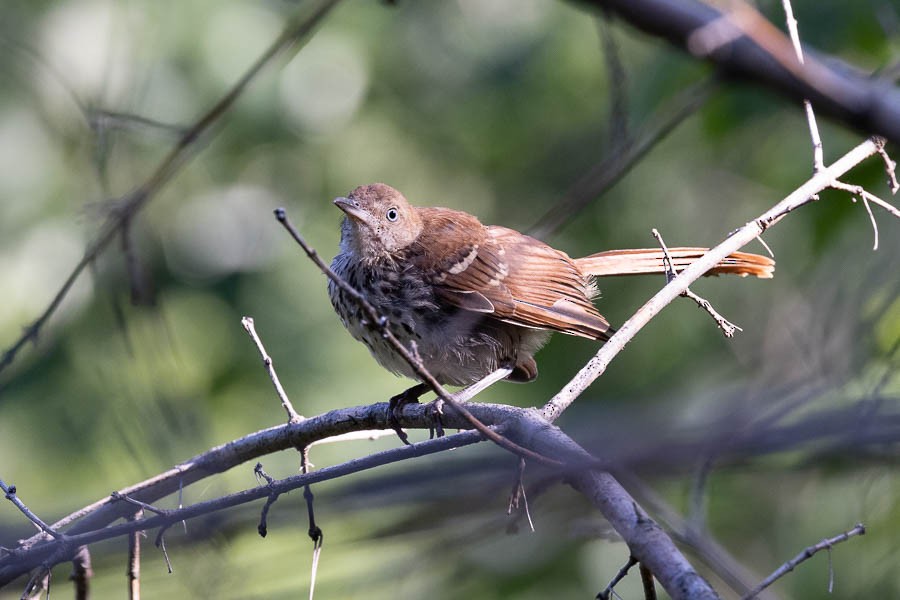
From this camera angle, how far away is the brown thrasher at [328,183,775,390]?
158 inches

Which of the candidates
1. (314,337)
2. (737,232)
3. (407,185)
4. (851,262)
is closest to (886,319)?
(851,262)

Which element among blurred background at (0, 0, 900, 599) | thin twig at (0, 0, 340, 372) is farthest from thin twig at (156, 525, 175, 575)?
thin twig at (0, 0, 340, 372)

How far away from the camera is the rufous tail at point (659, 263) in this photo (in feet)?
12.8

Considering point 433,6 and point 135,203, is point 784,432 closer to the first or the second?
point 135,203

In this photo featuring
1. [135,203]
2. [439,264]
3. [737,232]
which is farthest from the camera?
[439,264]

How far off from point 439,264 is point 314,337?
6.95 feet

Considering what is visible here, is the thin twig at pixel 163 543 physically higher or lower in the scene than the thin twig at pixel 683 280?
lower

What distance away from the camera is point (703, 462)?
933 mm

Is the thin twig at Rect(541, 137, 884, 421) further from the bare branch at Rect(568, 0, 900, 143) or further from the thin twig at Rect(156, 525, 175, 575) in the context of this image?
the bare branch at Rect(568, 0, 900, 143)

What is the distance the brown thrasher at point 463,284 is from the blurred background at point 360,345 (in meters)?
0.57

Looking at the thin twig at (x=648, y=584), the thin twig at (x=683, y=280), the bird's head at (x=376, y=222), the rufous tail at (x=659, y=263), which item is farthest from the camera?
the bird's head at (x=376, y=222)

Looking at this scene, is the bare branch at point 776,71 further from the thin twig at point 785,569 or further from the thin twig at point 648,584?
the thin twig at point 648,584

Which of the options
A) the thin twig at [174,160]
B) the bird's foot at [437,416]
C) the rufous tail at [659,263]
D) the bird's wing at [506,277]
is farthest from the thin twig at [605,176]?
the bird's wing at [506,277]

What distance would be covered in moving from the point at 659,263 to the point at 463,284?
839 mm
